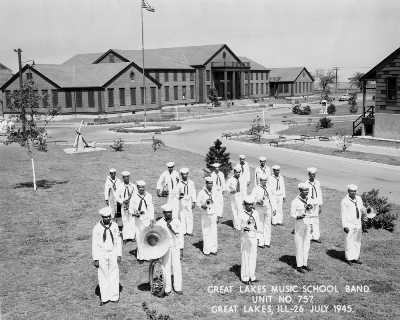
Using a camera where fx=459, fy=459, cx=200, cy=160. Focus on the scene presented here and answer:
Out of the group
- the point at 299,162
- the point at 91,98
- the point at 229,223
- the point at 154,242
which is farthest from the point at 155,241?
the point at 91,98

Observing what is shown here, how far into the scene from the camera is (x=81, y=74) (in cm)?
5984

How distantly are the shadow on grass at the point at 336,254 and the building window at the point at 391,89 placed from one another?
2274 cm

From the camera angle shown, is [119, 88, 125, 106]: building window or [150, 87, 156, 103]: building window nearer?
[119, 88, 125, 106]: building window

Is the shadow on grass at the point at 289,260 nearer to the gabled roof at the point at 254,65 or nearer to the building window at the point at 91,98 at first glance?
the building window at the point at 91,98

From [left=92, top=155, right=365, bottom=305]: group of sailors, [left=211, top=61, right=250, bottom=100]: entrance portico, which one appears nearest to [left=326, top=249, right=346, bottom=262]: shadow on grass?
[left=92, top=155, right=365, bottom=305]: group of sailors

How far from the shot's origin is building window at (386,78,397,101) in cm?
3156

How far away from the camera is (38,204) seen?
56.2ft

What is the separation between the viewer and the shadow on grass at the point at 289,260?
1122cm

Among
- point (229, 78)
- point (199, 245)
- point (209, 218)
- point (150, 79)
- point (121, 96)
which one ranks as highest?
point (229, 78)

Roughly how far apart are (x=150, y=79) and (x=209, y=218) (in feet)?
177

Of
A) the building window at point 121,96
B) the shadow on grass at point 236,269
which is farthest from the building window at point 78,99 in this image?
the shadow on grass at point 236,269

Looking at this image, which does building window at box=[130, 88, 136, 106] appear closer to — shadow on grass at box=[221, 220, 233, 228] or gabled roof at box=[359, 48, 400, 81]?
gabled roof at box=[359, 48, 400, 81]

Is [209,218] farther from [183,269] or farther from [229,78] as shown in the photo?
[229,78]

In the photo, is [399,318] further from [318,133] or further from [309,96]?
[309,96]
